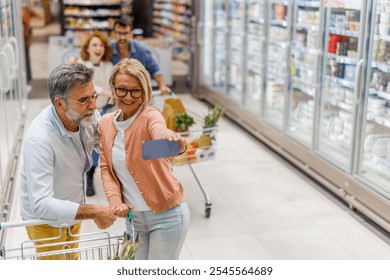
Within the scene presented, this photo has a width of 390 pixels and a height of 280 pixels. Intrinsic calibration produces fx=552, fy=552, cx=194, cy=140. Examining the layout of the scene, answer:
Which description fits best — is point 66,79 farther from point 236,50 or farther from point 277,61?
point 236,50

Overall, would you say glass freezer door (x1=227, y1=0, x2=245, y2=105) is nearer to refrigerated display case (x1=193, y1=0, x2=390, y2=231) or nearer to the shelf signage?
refrigerated display case (x1=193, y1=0, x2=390, y2=231)

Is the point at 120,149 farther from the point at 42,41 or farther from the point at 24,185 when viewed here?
the point at 42,41

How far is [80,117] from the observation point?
2.43m

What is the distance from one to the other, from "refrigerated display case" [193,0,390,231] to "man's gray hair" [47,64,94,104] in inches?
123

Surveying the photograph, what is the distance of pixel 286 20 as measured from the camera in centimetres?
680

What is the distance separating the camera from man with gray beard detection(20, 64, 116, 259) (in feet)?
7.66

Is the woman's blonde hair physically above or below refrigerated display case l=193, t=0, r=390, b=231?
above

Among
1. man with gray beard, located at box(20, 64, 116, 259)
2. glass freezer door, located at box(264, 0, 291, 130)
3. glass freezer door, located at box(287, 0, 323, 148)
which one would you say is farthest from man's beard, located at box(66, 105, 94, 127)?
glass freezer door, located at box(264, 0, 291, 130)

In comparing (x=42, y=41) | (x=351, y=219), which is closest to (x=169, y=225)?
(x=351, y=219)

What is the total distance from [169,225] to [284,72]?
15.3ft

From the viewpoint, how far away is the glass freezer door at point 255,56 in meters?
7.54

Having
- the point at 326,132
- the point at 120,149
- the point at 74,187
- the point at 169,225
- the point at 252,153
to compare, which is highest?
the point at 120,149

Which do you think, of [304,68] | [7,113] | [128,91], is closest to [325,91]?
[304,68]

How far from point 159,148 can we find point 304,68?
4.85 metres
